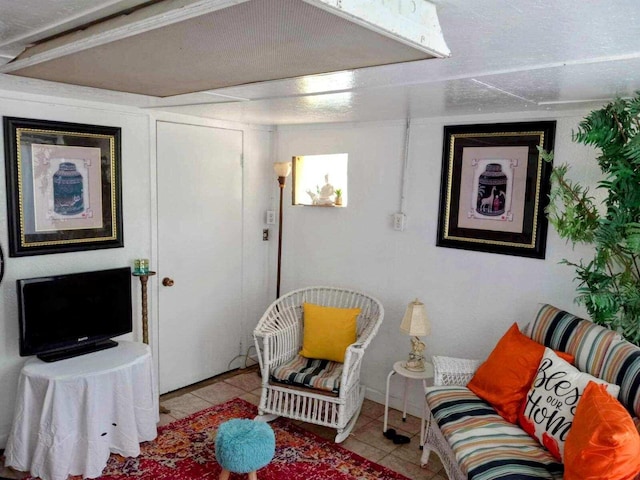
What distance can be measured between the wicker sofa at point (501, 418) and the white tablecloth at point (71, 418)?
1.82 metres

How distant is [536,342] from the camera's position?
277 cm

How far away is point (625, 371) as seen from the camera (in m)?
2.23

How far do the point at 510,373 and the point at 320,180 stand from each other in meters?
2.37

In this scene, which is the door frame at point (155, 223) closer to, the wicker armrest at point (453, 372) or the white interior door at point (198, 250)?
the white interior door at point (198, 250)

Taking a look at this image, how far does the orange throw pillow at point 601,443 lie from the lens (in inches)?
68.2

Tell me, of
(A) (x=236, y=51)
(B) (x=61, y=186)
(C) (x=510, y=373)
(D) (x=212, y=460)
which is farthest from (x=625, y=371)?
(B) (x=61, y=186)

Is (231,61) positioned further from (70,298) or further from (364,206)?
Result: (364,206)

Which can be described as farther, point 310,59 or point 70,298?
point 70,298

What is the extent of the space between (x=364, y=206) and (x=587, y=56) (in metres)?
2.32

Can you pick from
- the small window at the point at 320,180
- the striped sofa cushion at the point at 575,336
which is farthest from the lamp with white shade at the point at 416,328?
the small window at the point at 320,180

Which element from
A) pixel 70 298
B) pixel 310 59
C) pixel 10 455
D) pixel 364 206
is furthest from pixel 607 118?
pixel 10 455

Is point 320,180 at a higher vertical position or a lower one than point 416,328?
higher

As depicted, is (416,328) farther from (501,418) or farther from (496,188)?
(496,188)

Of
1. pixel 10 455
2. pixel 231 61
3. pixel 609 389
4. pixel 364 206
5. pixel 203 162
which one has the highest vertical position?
pixel 231 61
